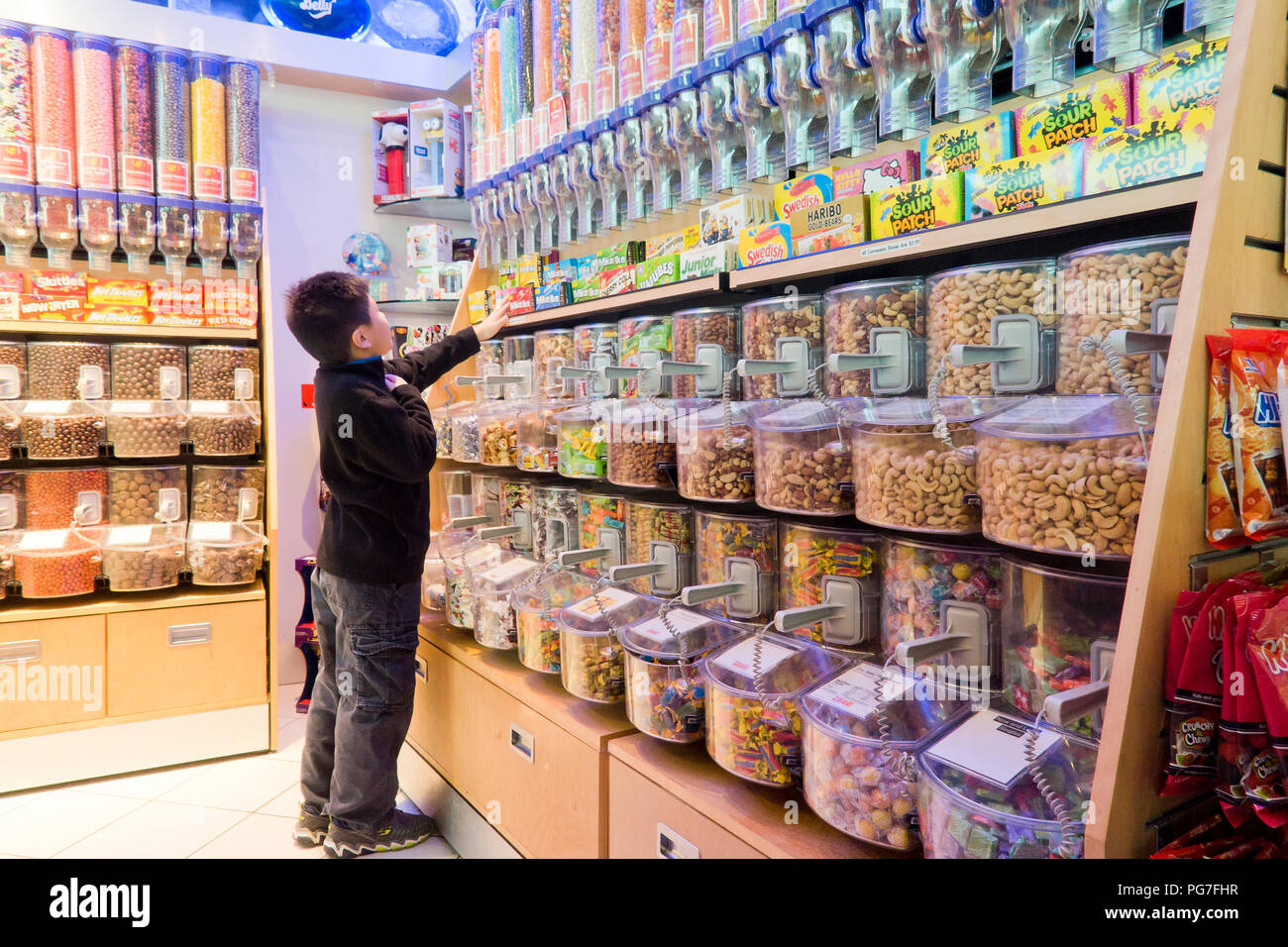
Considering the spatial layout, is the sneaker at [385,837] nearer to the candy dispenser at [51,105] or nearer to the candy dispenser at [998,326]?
the candy dispenser at [998,326]

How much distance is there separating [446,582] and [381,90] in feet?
8.43

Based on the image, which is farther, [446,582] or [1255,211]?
[446,582]

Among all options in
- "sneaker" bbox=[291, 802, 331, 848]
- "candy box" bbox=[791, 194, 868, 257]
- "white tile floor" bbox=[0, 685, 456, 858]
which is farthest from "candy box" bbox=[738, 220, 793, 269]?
"sneaker" bbox=[291, 802, 331, 848]

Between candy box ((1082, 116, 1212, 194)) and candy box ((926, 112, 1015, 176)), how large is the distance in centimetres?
18

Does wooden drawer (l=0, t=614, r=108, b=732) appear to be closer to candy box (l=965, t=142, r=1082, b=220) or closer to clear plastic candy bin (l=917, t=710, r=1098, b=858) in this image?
clear plastic candy bin (l=917, t=710, r=1098, b=858)

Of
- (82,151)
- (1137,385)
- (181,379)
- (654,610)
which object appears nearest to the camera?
(1137,385)

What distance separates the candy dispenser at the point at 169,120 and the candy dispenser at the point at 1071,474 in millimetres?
3157

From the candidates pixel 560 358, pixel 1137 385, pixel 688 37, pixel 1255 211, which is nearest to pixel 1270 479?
pixel 1137 385

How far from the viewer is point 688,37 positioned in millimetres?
1703

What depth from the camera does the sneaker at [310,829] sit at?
7.73 feet

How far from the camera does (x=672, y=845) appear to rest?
4.39ft

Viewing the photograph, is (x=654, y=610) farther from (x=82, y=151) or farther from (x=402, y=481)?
(x=82, y=151)
